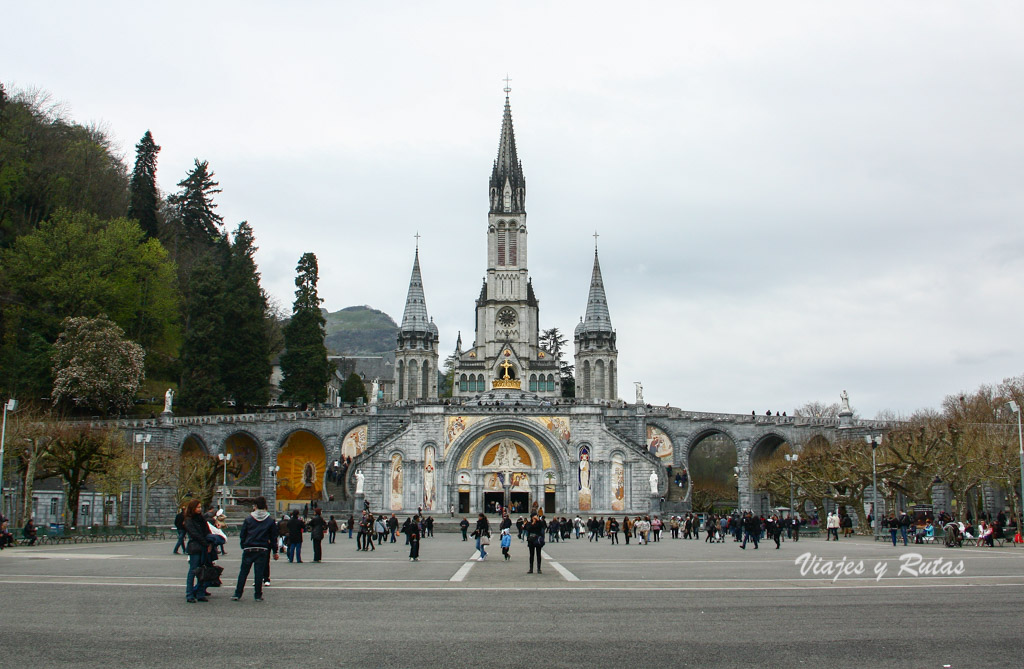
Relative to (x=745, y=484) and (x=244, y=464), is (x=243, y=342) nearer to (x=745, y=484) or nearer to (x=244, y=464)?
(x=244, y=464)

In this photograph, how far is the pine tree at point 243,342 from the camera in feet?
202

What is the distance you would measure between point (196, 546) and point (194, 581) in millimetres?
457

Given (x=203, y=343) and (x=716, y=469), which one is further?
(x=716, y=469)

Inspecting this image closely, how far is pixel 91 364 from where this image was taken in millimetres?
51812

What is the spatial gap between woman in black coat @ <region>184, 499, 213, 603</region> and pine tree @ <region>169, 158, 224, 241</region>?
222 feet

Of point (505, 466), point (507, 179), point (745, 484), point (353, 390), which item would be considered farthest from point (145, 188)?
point (745, 484)

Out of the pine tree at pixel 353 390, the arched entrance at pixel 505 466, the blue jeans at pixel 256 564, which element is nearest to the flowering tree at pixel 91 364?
the arched entrance at pixel 505 466

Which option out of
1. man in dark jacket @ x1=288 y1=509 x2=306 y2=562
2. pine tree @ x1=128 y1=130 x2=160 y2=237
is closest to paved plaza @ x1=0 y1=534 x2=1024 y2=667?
man in dark jacket @ x1=288 y1=509 x2=306 y2=562

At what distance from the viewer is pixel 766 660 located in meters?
8.35

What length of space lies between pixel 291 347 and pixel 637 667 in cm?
6056

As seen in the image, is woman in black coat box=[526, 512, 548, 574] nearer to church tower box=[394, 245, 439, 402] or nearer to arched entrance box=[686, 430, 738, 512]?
arched entrance box=[686, 430, 738, 512]

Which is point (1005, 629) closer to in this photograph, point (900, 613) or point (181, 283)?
point (900, 613)

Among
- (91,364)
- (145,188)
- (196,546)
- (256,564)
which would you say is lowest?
(256,564)

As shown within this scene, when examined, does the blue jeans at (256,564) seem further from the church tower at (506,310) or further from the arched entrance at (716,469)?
the church tower at (506,310)
